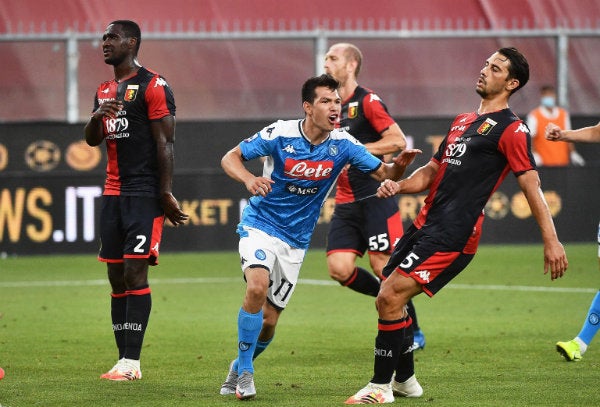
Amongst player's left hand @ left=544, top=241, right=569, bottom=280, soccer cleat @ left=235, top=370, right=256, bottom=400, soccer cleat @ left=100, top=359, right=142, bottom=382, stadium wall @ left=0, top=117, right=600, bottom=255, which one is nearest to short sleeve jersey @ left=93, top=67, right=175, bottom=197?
soccer cleat @ left=100, top=359, right=142, bottom=382

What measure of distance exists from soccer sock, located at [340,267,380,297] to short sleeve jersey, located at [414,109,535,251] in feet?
8.56

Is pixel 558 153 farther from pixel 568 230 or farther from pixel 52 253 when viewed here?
pixel 52 253

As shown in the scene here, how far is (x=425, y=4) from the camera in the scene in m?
23.2

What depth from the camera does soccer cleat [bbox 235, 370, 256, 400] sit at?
25.5 ft

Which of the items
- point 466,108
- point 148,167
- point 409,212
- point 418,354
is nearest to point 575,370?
point 418,354

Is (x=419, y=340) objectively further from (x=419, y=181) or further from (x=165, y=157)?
(x=165, y=157)

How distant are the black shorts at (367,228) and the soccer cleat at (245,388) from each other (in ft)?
Result: 9.26

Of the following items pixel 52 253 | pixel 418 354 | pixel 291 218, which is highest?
pixel 291 218

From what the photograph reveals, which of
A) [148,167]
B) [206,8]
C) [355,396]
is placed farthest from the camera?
[206,8]

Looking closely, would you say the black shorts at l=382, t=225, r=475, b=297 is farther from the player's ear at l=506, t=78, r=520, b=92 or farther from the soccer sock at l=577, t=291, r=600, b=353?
the soccer sock at l=577, t=291, r=600, b=353

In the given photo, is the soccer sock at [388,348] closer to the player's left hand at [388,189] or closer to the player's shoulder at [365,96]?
the player's left hand at [388,189]

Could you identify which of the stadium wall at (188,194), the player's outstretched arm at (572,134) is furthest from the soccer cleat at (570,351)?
the stadium wall at (188,194)

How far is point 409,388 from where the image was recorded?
7.93m

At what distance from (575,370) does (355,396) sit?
2.02 meters
